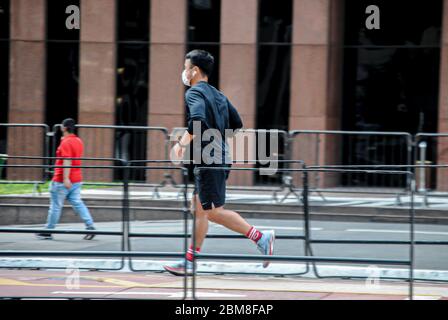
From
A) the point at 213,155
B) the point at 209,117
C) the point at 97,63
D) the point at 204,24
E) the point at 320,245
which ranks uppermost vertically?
the point at 204,24

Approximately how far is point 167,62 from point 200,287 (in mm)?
12871

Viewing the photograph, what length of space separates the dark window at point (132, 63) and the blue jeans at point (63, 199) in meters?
8.86

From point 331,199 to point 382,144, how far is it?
6.63 metres

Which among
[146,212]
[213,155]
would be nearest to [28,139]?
[146,212]

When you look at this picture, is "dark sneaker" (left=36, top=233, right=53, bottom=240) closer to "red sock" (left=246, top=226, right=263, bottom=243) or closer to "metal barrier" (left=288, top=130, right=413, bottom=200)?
"red sock" (left=246, top=226, right=263, bottom=243)

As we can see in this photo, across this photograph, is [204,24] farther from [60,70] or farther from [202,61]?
[202,61]

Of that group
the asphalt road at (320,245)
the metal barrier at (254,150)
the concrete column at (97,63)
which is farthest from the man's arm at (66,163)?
the concrete column at (97,63)

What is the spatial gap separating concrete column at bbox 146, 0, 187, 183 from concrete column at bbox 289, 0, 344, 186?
2471 millimetres

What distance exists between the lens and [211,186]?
Result: 25.7ft

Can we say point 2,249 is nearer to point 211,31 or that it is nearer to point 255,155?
point 255,155

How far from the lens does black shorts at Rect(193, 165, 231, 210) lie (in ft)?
25.4

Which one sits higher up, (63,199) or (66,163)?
(66,163)
